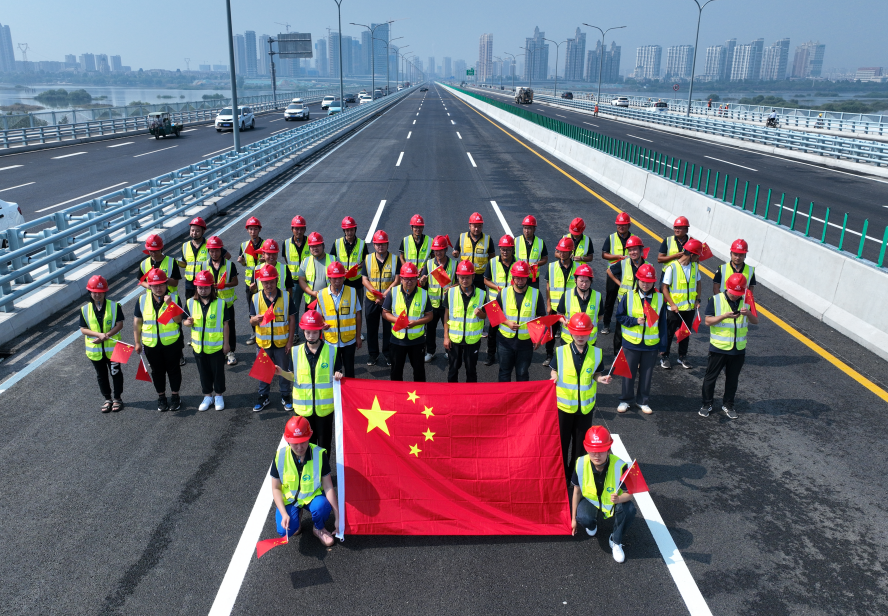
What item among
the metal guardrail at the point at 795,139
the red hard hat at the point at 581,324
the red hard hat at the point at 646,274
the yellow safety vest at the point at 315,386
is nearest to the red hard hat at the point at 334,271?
the yellow safety vest at the point at 315,386

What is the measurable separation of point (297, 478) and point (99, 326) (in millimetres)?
3885

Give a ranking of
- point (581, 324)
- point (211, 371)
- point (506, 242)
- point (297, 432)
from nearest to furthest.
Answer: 1. point (297, 432)
2. point (581, 324)
3. point (211, 371)
4. point (506, 242)

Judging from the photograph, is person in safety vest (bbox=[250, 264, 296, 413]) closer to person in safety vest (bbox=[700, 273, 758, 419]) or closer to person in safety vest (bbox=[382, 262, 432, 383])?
person in safety vest (bbox=[382, 262, 432, 383])

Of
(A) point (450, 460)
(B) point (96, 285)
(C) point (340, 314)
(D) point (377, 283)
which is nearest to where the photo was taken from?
(A) point (450, 460)

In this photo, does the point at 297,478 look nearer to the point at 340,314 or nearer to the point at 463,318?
the point at 340,314

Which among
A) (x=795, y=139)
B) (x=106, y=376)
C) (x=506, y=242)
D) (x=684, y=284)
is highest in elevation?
(x=795, y=139)

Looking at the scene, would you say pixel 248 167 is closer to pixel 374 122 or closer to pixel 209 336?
pixel 209 336

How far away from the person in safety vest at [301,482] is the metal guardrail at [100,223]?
282 inches

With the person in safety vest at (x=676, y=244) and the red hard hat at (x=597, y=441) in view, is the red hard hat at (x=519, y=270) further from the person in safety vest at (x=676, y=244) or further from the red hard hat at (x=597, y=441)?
the person in safety vest at (x=676, y=244)

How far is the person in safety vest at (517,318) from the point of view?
7613mm

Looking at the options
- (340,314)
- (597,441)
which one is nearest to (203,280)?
(340,314)

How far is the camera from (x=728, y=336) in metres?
7.81

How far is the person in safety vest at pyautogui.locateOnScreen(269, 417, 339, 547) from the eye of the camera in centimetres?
538

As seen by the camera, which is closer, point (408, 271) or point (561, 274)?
point (408, 271)
